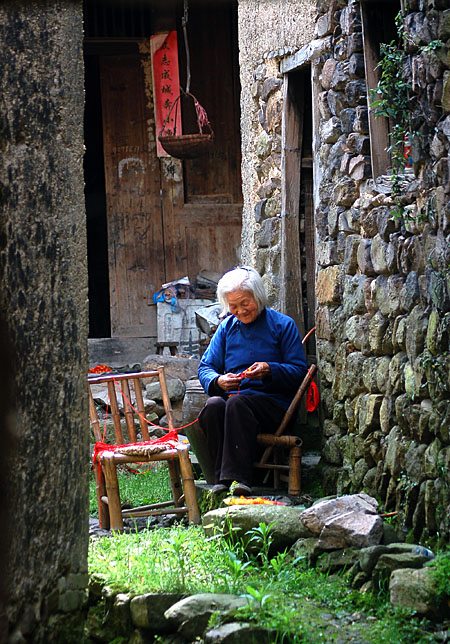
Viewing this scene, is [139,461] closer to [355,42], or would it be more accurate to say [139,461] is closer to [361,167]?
[361,167]

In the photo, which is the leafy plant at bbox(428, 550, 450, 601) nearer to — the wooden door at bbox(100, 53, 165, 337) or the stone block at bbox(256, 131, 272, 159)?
the stone block at bbox(256, 131, 272, 159)

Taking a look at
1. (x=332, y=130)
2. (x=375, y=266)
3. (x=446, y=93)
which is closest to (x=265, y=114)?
(x=332, y=130)

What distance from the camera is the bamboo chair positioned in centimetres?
489

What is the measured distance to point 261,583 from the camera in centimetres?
361

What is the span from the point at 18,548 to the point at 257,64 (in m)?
4.14

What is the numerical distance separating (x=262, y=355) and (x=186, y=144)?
336 cm

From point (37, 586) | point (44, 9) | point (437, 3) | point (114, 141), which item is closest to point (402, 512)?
point (37, 586)

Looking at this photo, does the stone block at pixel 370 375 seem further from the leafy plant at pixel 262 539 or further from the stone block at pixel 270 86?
the stone block at pixel 270 86

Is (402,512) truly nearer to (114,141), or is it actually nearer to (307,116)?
(307,116)

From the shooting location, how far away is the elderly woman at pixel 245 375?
15.9 ft

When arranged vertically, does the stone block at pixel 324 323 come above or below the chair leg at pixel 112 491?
above

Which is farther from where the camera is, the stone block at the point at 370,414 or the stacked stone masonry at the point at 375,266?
the stone block at the point at 370,414

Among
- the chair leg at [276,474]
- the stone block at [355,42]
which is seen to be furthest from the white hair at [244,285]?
the stone block at [355,42]

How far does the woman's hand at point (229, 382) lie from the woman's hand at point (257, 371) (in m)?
0.04
